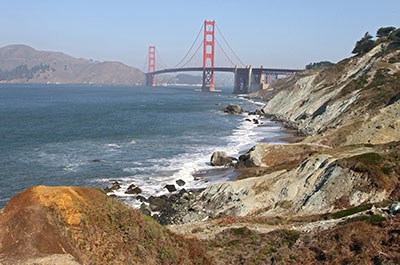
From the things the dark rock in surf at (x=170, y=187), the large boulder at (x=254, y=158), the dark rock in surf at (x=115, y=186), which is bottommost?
the dark rock in surf at (x=115, y=186)

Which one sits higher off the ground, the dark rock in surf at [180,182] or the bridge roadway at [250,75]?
the bridge roadway at [250,75]

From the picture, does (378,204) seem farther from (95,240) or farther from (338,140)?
(338,140)

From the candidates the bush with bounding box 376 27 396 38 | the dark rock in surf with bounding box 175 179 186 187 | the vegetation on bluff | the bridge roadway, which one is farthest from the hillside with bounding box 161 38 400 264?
the bridge roadway

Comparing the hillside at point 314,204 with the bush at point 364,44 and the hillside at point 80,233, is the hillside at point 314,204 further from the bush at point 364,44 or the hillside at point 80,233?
the bush at point 364,44

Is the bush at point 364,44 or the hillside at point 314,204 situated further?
the bush at point 364,44

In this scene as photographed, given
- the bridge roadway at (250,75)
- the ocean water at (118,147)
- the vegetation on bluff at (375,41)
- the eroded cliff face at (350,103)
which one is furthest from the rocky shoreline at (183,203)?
the bridge roadway at (250,75)

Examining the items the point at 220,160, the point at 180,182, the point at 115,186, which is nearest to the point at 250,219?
the point at 180,182

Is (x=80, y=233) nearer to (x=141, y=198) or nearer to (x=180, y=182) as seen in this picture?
(x=141, y=198)

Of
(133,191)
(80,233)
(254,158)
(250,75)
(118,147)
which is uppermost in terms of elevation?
(250,75)
